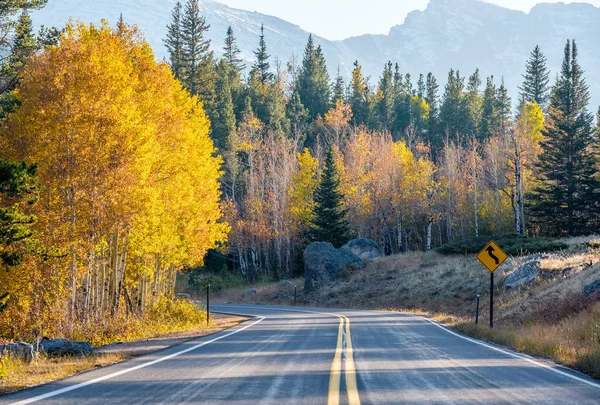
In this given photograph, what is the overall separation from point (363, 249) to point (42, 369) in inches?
1695

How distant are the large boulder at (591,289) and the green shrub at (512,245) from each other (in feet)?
58.4

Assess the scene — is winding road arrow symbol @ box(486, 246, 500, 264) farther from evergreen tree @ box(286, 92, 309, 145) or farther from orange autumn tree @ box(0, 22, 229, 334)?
evergreen tree @ box(286, 92, 309, 145)

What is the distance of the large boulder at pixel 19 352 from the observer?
11.5 metres

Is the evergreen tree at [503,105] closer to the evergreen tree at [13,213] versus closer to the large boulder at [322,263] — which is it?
the large boulder at [322,263]

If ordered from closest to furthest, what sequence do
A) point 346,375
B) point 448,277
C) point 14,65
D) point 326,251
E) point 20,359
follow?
1. point 346,375
2. point 20,359
3. point 14,65
4. point 448,277
5. point 326,251

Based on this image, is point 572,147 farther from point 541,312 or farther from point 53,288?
point 53,288

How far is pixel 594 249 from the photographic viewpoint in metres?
32.2

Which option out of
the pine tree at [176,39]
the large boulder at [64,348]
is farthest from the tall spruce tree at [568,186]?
the pine tree at [176,39]

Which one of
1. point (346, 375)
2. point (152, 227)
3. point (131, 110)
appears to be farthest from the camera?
point (152, 227)

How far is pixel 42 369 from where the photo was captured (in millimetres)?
9891

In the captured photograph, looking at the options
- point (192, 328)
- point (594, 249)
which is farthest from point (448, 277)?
point (192, 328)

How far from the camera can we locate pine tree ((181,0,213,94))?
2918 inches

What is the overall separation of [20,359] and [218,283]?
49.2 meters

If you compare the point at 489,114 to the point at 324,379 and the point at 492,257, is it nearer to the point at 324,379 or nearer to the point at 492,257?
the point at 492,257
